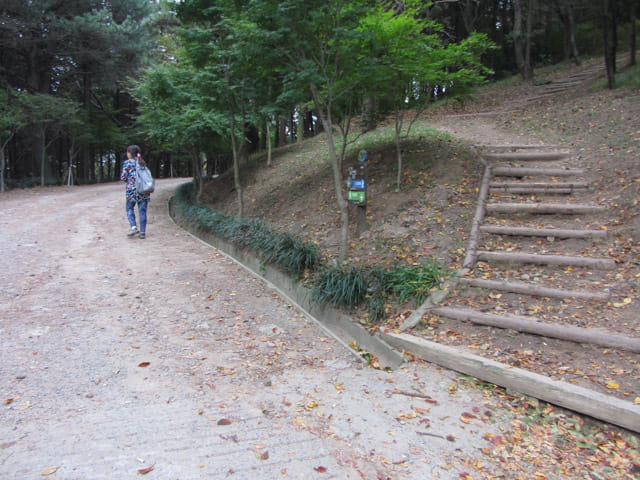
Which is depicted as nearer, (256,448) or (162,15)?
(256,448)

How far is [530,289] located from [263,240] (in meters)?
4.19

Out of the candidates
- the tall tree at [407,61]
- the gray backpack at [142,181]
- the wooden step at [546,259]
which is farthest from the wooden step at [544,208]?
the gray backpack at [142,181]

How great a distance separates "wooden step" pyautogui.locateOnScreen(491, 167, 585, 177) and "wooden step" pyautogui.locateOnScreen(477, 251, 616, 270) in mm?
2707

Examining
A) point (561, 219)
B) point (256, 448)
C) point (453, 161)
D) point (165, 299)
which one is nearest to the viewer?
point (256, 448)

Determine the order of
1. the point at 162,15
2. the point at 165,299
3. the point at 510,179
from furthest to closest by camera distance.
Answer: the point at 162,15
the point at 510,179
the point at 165,299

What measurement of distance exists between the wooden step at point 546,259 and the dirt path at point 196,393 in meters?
2.08

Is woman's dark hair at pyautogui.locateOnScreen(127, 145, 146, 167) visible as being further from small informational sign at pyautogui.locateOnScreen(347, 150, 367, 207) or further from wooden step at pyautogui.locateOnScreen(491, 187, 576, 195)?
wooden step at pyautogui.locateOnScreen(491, 187, 576, 195)

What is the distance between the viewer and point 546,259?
190 inches

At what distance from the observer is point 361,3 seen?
17.8ft

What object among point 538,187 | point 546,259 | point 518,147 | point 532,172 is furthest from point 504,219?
point 518,147

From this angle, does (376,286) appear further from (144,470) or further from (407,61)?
(407,61)

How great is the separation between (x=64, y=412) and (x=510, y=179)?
7127 mm

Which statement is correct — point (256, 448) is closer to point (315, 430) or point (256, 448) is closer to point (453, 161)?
point (315, 430)

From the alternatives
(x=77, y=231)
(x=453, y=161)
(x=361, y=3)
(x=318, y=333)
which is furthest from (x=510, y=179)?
(x=77, y=231)
